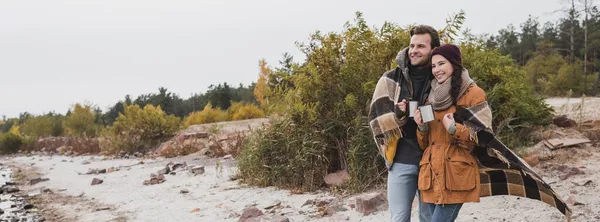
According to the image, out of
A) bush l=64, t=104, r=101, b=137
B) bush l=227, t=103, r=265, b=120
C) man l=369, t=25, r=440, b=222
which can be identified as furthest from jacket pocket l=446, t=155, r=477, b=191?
bush l=64, t=104, r=101, b=137

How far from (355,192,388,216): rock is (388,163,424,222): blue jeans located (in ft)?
7.23

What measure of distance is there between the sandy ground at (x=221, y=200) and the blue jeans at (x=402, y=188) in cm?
188

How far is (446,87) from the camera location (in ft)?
8.67

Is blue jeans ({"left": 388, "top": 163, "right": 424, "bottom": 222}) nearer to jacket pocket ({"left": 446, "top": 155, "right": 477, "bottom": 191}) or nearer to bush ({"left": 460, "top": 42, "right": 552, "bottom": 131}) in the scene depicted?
jacket pocket ({"left": 446, "top": 155, "right": 477, "bottom": 191})

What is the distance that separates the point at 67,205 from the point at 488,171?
7486 mm

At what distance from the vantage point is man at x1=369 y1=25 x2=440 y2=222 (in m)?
2.83

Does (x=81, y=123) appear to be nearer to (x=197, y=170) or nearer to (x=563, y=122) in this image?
(x=197, y=170)

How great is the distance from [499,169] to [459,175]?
14.7 inches

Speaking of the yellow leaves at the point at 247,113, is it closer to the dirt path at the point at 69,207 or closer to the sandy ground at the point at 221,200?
the sandy ground at the point at 221,200

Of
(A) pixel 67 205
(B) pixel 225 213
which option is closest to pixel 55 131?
(A) pixel 67 205

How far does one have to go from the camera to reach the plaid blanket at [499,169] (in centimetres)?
262

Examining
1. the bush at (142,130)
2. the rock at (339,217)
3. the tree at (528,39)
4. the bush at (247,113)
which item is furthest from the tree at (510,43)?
the rock at (339,217)

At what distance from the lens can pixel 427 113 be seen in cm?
258

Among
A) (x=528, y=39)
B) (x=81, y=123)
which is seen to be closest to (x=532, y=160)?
(x=81, y=123)
